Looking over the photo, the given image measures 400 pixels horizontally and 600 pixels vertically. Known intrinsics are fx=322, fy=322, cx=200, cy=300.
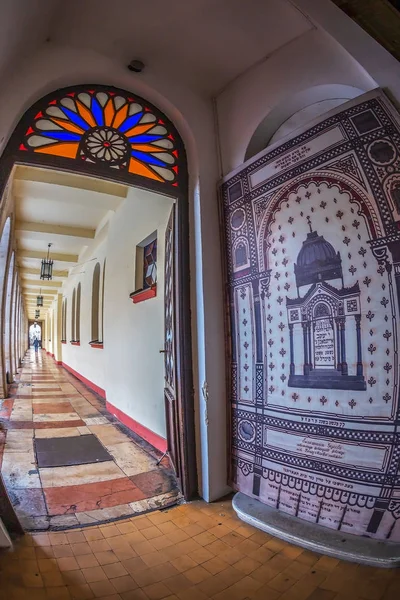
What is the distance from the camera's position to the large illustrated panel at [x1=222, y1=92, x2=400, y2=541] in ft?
5.16

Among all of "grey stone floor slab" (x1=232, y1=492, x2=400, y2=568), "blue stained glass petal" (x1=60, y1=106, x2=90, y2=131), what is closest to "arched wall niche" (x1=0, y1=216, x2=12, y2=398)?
"blue stained glass petal" (x1=60, y1=106, x2=90, y2=131)

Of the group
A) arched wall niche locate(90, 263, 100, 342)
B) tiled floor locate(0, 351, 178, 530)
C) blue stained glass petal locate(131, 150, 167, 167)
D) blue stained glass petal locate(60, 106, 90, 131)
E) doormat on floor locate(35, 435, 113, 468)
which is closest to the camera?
tiled floor locate(0, 351, 178, 530)

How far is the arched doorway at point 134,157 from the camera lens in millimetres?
2094

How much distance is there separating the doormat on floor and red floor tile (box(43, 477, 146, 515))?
0.50m

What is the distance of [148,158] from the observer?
7.97ft

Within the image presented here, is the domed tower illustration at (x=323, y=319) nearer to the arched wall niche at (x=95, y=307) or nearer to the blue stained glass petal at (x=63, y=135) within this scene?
the blue stained glass petal at (x=63, y=135)

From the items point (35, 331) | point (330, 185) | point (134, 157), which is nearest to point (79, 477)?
point (134, 157)

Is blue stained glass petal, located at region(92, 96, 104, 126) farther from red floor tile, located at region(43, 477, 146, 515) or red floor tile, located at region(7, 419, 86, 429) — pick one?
red floor tile, located at region(7, 419, 86, 429)

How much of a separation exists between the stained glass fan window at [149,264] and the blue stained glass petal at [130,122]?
153 centimetres

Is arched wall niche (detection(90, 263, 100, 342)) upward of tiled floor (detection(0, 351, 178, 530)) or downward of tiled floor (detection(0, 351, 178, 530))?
upward

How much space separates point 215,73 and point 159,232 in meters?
1.49

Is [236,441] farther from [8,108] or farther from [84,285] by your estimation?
[84,285]

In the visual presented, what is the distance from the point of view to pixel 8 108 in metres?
1.86

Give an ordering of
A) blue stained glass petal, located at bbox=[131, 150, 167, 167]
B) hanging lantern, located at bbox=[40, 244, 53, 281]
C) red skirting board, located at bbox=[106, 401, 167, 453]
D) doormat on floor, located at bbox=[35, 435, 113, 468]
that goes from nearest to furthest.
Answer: blue stained glass petal, located at bbox=[131, 150, 167, 167] → doormat on floor, located at bbox=[35, 435, 113, 468] → red skirting board, located at bbox=[106, 401, 167, 453] → hanging lantern, located at bbox=[40, 244, 53, 281]
